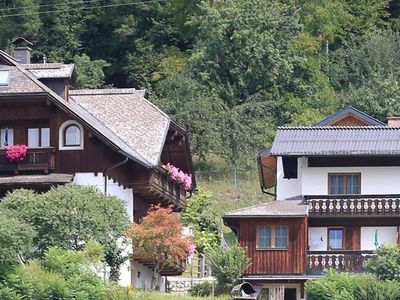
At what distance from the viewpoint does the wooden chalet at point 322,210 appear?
6850 centimetres

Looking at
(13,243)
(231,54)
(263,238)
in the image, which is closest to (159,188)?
(263,238)

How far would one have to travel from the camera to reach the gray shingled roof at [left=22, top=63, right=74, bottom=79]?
69562 millimetres

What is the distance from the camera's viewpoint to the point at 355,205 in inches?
2744

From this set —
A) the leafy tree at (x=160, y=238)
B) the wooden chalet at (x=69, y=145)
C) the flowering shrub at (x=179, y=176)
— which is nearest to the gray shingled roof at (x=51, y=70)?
the wooden chalet at (x=69, y=145)

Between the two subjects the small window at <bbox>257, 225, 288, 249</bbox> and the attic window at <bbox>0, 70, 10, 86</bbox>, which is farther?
the small window at <bbox>257, 225, 288, 249</bbox>

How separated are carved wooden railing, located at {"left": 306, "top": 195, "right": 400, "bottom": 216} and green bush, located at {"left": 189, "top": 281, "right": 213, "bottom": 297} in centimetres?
506


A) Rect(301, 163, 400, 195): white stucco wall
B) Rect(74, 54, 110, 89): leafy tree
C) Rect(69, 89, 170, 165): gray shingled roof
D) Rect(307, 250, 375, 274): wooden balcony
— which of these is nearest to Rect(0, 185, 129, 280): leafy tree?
Rect(69, 89, 170, 165): gray shingled roof

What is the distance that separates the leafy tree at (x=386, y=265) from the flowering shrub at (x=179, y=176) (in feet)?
29.5

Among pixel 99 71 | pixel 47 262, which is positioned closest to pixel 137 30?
pixel 99 71

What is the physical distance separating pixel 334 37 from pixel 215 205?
23.6 metres

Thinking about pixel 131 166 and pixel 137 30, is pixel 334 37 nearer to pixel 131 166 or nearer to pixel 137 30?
pixel 137 30

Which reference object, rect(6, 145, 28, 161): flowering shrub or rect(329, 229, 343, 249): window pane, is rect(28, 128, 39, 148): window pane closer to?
rect(6, 145, 28, 161): flowering shrub

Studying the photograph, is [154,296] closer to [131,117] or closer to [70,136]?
[70,136]

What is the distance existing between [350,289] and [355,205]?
24.6 ft
